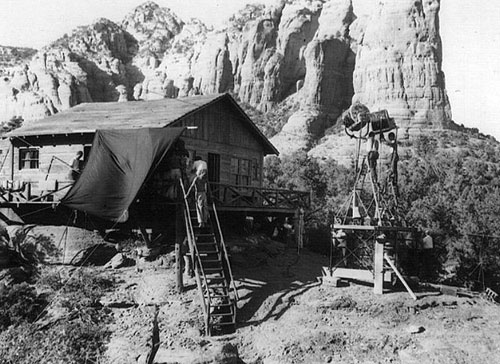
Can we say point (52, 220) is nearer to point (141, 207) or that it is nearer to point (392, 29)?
point (141, 207)

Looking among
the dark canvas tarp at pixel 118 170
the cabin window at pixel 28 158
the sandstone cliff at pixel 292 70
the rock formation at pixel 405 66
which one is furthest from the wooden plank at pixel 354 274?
the rock formation at pixel 405 66

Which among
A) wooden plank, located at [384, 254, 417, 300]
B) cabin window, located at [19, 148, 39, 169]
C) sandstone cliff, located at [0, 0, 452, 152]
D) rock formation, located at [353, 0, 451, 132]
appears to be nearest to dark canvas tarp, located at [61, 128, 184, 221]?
cabin window, located at [19, 148, 39, 169]

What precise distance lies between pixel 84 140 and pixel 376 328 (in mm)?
12526

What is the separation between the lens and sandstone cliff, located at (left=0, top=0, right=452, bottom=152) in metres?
83.4

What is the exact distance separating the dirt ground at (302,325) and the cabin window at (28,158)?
21.2 ft

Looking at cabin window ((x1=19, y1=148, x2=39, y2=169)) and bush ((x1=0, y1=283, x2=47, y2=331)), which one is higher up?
cabin window ((x1=19, y1=148, x2=39, y2=169))

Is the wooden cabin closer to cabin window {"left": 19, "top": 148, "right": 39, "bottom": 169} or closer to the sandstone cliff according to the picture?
cabin window {"left": 19, "top": 148, "right": 39, "bottom": 169}

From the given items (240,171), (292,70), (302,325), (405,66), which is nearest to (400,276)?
(302,325)

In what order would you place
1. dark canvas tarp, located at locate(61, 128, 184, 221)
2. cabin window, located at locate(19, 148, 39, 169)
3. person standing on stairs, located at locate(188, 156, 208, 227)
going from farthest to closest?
1. cabin window, located at locate(19, 148, 39, 169)
2. person standing on stairs, located at locate(188, 156, 208, 227)
3. dark canvas tarp, located at locate(61, 128, 184, 221)

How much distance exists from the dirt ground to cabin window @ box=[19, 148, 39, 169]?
6.47 metres

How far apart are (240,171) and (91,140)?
24.6ft

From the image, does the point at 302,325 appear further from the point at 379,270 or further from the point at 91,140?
the point at 91,140

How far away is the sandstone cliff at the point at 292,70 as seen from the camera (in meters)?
83.4

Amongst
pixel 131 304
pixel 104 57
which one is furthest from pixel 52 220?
pixel 104 57
